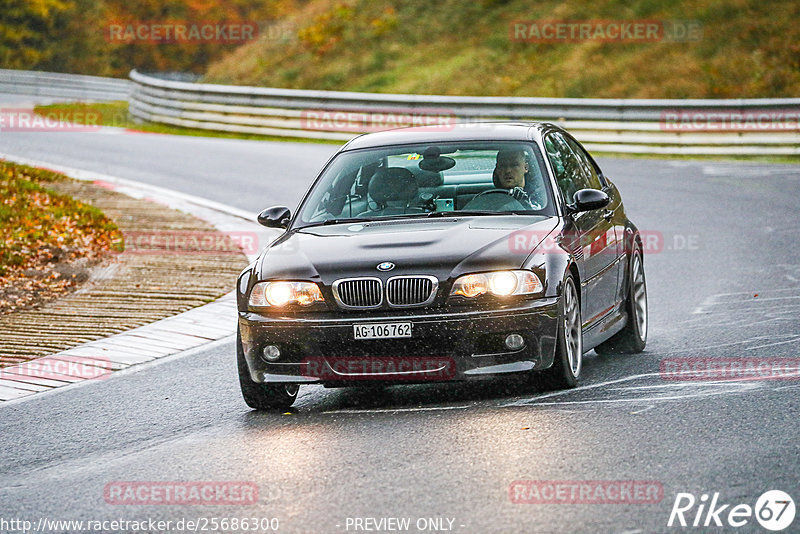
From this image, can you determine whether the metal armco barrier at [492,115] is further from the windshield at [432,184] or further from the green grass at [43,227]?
the windshield at [432,184]

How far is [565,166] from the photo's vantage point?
932 cm

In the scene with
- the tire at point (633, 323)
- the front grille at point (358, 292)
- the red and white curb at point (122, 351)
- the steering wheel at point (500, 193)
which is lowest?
the red and white curb at point (122, 351)

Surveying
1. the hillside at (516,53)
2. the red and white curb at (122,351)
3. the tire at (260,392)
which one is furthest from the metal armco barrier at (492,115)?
the tire at (260,392)

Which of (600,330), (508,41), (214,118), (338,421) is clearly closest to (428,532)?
(338,421)

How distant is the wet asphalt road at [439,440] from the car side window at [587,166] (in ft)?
4.01

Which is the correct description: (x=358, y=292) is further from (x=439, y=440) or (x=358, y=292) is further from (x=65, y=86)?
(x=65, y=86)

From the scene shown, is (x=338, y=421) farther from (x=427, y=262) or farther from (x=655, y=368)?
(x=655, y=368)

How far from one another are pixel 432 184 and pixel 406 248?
1.18m

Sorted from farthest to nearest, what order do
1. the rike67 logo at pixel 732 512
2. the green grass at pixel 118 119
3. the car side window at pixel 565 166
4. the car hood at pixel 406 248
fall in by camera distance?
the green grass at pixel 118 119 → the car side window at pixel 565 166 → the car hood at pixel 406 248 → the rike67 logo at pixel 732 512

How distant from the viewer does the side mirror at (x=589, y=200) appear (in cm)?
855

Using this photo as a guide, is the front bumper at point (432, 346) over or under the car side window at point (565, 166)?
under

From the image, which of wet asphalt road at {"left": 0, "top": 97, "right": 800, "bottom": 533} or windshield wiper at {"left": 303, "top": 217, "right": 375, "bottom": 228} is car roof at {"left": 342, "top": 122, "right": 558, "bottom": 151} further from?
wet asphalt road at {"left": 0, "top": 97, "right": 800, "bottom": 533}

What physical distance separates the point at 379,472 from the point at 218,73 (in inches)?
1581

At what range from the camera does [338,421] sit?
757cm
